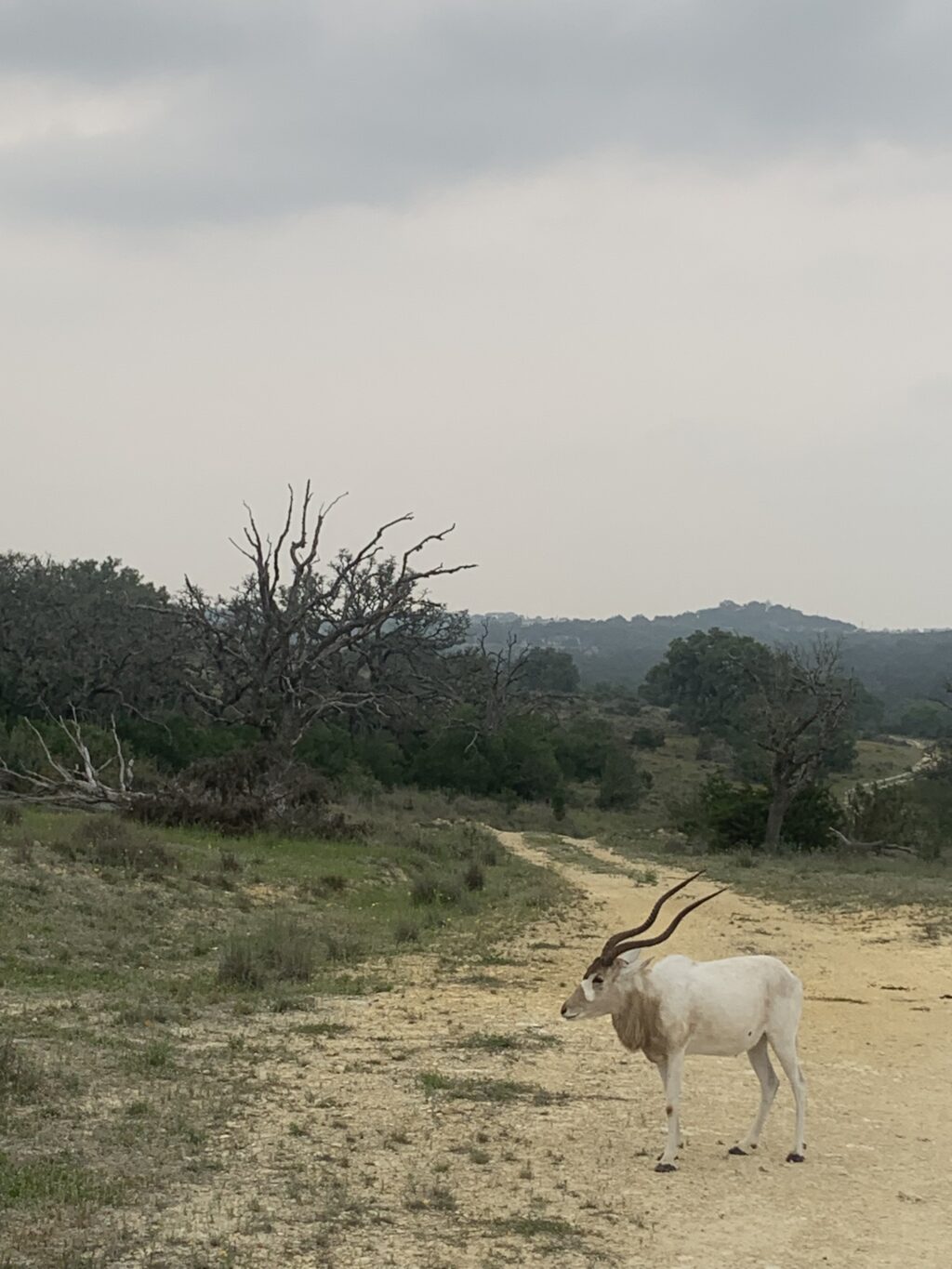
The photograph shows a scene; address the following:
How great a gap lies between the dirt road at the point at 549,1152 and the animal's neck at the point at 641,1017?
647 millimetres

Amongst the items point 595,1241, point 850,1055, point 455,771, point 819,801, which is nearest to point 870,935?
point 850,1055

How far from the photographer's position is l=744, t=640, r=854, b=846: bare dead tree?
1205 inches

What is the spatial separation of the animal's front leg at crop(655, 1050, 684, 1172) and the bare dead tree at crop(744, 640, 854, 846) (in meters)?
23.2

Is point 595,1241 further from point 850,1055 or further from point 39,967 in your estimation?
point 39,967

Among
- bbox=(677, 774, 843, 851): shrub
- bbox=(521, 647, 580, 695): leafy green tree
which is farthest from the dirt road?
bbox=(521, 647, 580, 695): leafy green tree

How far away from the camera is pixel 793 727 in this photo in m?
30.9

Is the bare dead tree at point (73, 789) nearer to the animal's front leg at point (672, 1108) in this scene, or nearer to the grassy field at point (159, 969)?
the grassy field at point (159, 969)

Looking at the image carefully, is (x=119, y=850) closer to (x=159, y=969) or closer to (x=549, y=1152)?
(x=159, y=969)

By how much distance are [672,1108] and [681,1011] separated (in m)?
0.55

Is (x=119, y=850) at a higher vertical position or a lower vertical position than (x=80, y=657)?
lower

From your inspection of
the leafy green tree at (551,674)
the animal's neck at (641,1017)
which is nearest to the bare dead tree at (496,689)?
the animal's neck at (641,1017)

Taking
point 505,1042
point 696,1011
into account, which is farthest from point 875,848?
point 696,1011

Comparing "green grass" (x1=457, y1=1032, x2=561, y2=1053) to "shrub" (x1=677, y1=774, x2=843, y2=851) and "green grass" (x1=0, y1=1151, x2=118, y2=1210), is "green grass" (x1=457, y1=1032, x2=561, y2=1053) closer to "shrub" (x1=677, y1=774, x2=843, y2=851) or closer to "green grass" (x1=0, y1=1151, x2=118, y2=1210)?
"green grass" (x1=0, y1=1151, x2=118, y2=1210)

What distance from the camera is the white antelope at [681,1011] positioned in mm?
7605
